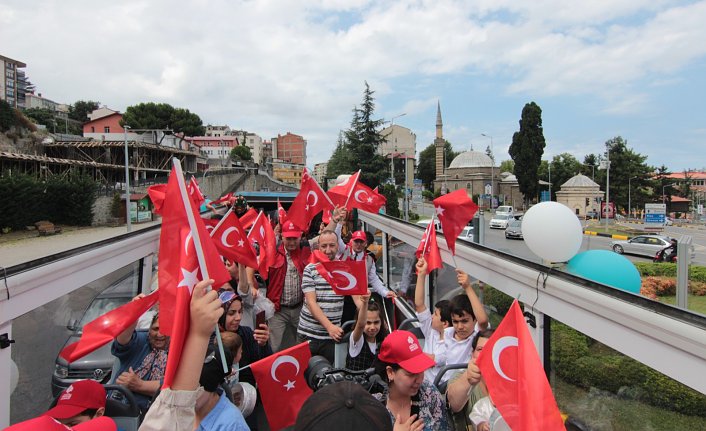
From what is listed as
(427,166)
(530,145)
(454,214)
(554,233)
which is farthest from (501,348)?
(427,166)

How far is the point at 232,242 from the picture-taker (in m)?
5.04

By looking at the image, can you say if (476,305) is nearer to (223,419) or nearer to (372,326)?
(372,326)

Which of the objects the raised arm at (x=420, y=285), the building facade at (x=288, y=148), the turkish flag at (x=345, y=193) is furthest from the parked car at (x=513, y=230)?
the building facade at (x=288, y=148)

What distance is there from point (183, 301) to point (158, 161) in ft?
254

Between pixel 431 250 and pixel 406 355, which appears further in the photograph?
pixel 431 250

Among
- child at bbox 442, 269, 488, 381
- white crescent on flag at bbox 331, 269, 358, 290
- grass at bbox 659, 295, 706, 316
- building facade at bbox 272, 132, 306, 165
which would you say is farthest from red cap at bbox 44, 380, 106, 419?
building facade at bbox 272, 132, 306, 165

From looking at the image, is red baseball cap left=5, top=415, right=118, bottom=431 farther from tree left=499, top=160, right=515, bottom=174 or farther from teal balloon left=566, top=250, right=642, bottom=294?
tree left=499, top=160, right=515, bottom=174

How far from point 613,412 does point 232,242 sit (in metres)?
3.87

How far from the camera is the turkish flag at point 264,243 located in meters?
5.68

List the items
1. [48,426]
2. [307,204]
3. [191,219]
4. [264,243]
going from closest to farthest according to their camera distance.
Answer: [48,426] → [191,219] → [264,243] → [307,204]

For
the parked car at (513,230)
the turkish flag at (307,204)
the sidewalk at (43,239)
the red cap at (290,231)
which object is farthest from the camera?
the parked car at (513,230)

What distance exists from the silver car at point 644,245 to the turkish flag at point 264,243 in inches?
1043

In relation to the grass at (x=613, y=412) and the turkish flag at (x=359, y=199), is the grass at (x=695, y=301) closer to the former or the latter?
the turkish flag at (x=359, y=199)

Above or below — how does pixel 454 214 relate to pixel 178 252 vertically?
above
